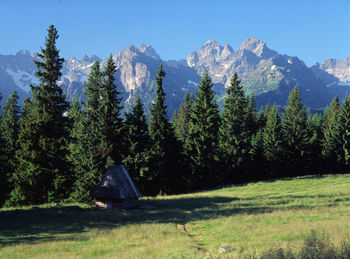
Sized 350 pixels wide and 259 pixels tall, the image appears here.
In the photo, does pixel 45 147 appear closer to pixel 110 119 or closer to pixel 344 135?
pixel 110 119

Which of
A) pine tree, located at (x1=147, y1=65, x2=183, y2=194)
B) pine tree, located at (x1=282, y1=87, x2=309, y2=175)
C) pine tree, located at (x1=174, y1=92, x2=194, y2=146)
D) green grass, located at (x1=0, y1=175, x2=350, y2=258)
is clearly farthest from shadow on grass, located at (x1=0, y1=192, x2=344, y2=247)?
pine tree, located at (x1=174, y1=92, x2=194, y2=146)

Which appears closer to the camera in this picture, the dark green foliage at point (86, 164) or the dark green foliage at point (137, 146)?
the dark green foliage at point (86, 164)

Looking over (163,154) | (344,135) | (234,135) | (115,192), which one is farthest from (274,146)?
(115,192)

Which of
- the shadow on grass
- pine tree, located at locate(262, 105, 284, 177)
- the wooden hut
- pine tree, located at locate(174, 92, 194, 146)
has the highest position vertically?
pine tree, located at locate(174, 92, 194, 146)

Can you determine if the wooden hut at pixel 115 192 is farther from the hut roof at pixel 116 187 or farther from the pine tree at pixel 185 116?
the pine tree at pixel 185 116

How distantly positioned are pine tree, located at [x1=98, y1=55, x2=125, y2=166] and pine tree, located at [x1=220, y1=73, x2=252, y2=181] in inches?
819

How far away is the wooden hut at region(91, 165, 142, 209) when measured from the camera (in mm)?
32688

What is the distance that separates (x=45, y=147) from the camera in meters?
36.1

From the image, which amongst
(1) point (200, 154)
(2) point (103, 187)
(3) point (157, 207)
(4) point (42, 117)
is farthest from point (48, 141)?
(1) point (200, 154)

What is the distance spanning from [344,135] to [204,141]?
1241 inches

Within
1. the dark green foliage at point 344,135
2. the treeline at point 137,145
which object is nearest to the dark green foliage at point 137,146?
the treeline at point 137,145

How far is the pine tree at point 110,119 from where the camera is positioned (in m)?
42.2

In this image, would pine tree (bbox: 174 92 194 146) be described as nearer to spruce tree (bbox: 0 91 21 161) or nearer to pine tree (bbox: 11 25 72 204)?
spruce tree (bbox: 0 91 21 161)

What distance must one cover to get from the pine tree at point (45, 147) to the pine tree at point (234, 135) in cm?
2909
